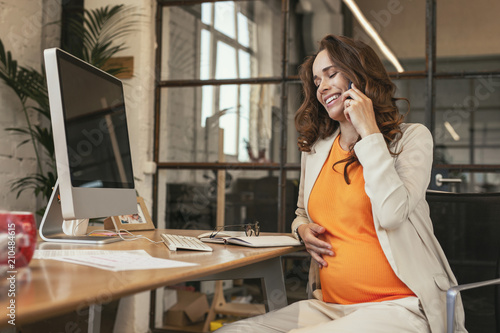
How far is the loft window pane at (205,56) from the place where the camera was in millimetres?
3301

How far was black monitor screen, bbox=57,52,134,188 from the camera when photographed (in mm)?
1362

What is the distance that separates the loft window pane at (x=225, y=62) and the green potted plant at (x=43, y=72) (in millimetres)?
550

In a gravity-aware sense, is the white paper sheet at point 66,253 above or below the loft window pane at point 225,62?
below

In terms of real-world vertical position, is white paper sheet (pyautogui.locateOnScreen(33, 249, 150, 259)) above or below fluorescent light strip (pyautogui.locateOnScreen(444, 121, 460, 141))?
below

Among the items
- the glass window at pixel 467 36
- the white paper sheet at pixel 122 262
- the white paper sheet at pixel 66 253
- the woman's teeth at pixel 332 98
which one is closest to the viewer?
the white paper sheet at pixel 122 262

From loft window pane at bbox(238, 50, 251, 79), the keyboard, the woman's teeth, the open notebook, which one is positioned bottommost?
the open notebook

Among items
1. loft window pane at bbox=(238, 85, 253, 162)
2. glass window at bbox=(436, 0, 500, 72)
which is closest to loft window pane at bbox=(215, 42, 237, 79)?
loft window pane at bbox=(238, 85, 253, 162)

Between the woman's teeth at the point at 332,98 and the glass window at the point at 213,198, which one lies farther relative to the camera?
the glass window at the point at 213,198

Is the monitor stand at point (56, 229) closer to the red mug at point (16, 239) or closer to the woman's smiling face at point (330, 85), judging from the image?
the red mug at point (16, 239)

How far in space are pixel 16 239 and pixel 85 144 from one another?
56cm

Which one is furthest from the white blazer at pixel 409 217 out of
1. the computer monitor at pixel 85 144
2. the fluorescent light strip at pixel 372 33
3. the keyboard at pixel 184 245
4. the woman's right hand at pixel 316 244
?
the fluorescent light strip at pixel 372 33

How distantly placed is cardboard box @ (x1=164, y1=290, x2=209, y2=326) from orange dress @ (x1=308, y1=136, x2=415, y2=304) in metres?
1.76

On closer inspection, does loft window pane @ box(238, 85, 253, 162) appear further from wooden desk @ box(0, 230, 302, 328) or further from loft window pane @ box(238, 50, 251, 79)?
wooden desk @ box(0, 230, 302, 328)

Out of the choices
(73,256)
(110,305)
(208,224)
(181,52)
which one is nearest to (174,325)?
(110,305)
